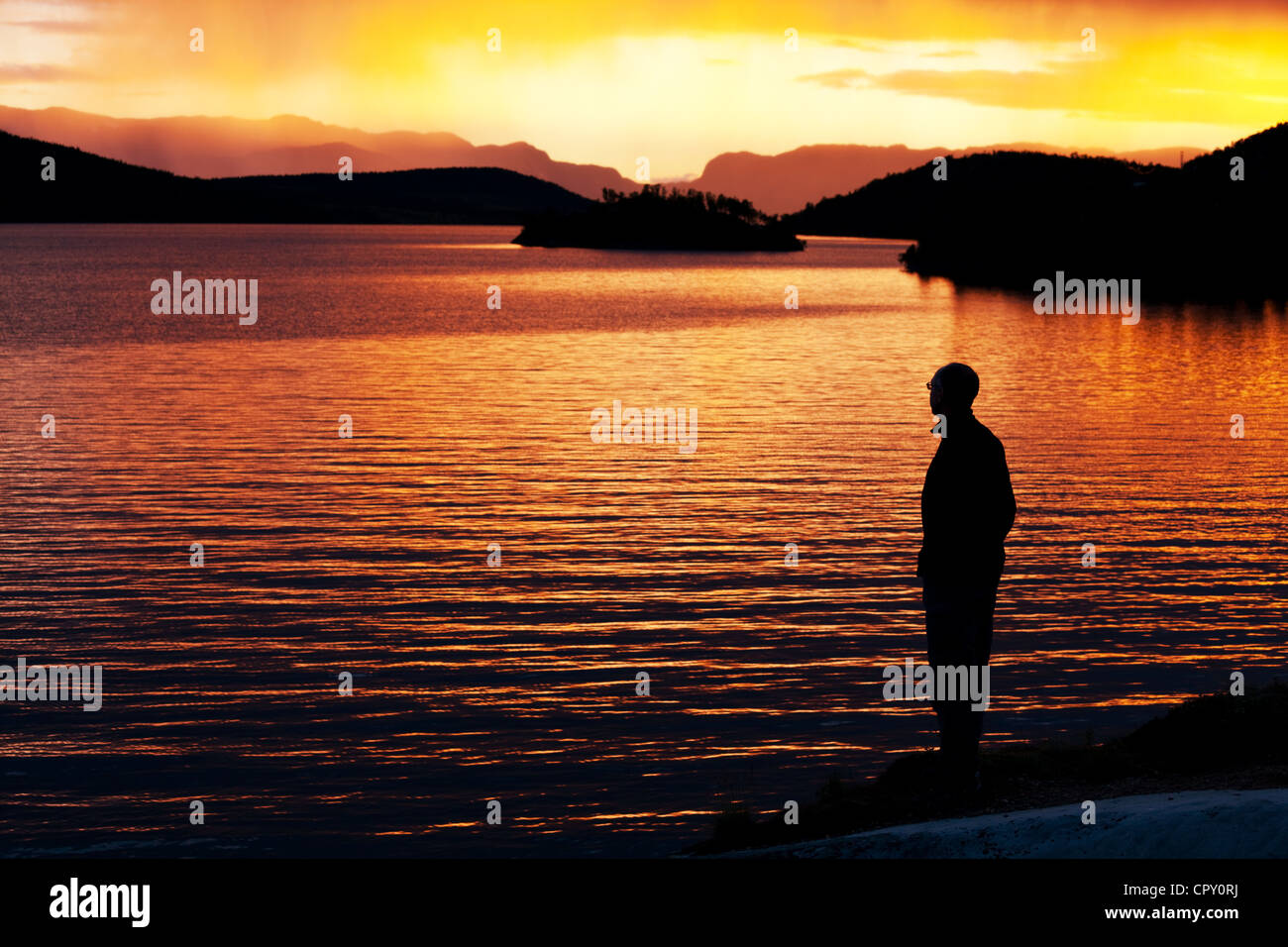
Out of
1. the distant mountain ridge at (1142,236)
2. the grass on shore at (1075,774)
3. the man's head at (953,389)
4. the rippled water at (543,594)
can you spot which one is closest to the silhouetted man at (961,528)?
the man's head at (953,389)

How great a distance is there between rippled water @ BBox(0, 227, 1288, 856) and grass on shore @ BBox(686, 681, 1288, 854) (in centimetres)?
121

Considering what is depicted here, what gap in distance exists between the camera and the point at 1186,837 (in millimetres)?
7852

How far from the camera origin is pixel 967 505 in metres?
9.06

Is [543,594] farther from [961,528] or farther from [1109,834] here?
[1109,834]

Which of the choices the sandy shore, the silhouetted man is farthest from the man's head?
the sandy shore

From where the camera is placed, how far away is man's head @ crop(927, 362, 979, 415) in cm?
879

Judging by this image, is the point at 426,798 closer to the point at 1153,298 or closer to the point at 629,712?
the point at 629,712

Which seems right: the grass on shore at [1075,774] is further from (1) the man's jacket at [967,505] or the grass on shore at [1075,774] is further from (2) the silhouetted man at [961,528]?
Answer: (1) the man's jacket at [967,505]

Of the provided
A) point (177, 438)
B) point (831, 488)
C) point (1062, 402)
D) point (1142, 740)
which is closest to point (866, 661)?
point (1142, 740)

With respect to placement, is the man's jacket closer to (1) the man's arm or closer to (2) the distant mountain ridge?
(1) the man's arm

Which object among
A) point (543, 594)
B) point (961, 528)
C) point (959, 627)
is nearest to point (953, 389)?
point (961, 528)

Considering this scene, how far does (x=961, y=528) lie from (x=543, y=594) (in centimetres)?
1016
